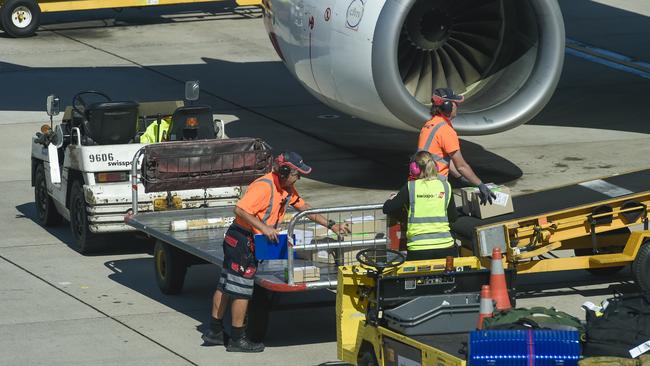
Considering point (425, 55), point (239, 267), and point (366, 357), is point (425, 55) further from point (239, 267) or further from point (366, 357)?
point (366, 357)

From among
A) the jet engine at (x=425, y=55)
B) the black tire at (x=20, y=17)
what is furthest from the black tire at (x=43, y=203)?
the black tire at (x=20, y=17)

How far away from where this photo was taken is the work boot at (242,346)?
1177 cm

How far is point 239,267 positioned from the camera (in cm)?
1166

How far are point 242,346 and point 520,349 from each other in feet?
10.9

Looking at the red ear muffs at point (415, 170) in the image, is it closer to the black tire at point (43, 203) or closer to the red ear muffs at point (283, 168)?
the red ear muffs at point (283, 168)

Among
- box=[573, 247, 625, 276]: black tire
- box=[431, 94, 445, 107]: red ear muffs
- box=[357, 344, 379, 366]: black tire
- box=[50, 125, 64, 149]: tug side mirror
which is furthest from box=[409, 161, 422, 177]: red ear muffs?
box=[50, 125, 64, 149]: tug side mirror

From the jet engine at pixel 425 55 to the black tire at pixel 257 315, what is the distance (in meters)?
4.82

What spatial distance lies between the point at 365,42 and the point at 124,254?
11.7 ft

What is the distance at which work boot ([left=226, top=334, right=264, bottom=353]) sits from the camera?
1177 cm

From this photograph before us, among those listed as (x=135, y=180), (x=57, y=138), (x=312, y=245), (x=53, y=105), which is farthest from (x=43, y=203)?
(x=312, y=245)

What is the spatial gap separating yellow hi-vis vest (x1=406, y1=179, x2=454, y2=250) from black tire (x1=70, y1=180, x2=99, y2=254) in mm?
4506

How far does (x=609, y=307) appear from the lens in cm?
955

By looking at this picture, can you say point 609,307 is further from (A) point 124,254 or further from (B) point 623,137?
(B) point 623,137

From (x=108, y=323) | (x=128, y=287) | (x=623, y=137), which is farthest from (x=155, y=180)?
(x=623, y=137)
